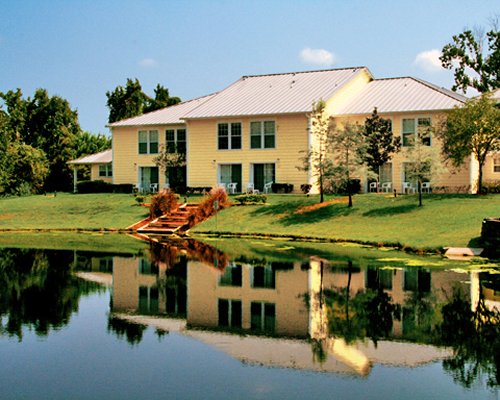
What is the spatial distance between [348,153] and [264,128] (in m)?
10.4

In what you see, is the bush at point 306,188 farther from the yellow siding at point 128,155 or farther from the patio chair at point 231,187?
the yellow siding at point 128,155

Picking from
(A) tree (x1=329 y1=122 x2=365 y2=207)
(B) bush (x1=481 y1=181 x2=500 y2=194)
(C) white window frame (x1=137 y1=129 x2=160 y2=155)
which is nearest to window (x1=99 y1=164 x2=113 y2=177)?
(C) white window frame (x1=137 y1=129 x2=160 y2=155)

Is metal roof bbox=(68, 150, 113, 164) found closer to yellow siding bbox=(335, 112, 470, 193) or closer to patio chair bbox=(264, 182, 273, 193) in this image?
patio chair bbox=(264, 182, 273, 193)

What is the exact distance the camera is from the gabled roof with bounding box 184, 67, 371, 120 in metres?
47.9

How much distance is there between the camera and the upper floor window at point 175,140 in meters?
52.2

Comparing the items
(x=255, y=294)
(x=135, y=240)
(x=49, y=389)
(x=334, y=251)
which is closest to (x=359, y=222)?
(x=334, y=251)

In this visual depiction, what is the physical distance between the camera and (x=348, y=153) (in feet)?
128

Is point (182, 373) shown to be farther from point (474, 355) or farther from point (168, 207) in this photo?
point (168, 207)

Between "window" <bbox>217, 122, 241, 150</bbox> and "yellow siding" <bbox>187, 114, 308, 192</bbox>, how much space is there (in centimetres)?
29

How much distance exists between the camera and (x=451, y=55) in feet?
244

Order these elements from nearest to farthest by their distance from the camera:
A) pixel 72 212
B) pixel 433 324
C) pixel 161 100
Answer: pixel 433 324, pixel 72 212, pixel 161 100


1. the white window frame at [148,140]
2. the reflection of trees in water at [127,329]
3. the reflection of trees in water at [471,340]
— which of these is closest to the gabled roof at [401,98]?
the white window frame at [148,140]

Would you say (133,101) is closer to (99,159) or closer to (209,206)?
(99,159)

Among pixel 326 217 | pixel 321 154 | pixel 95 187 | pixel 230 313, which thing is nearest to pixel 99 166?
pixel 95 187
